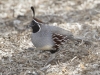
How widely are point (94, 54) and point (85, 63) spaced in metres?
0.28

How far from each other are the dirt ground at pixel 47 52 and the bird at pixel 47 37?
1.04 ft

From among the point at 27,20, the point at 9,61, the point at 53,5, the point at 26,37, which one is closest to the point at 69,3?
the point at 53,5

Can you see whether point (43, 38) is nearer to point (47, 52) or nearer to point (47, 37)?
point (47, 37)

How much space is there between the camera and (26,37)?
205 inches

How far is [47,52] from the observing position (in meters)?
4.61

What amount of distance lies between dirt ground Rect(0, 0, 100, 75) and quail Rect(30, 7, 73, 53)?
319 mm

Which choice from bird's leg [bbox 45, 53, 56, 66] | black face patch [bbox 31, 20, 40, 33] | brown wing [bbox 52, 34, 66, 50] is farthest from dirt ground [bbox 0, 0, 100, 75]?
black face patch [bbox 31, 20, 40, 33]

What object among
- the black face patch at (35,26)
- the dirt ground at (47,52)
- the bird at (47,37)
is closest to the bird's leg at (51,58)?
the dirt ground at (47,52)

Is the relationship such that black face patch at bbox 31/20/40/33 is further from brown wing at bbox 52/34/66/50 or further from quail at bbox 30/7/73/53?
brown wing at bbox 52/34/66/50

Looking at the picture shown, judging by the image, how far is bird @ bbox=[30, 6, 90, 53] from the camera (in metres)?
4.01

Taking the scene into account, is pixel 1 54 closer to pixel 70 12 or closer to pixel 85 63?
pixel 85 63

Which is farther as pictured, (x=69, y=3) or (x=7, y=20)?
(x=69, y=3)

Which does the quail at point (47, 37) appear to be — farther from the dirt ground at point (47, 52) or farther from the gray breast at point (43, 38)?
the dirt ground at point (47, 52)

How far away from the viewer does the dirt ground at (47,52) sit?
13.4 feet
